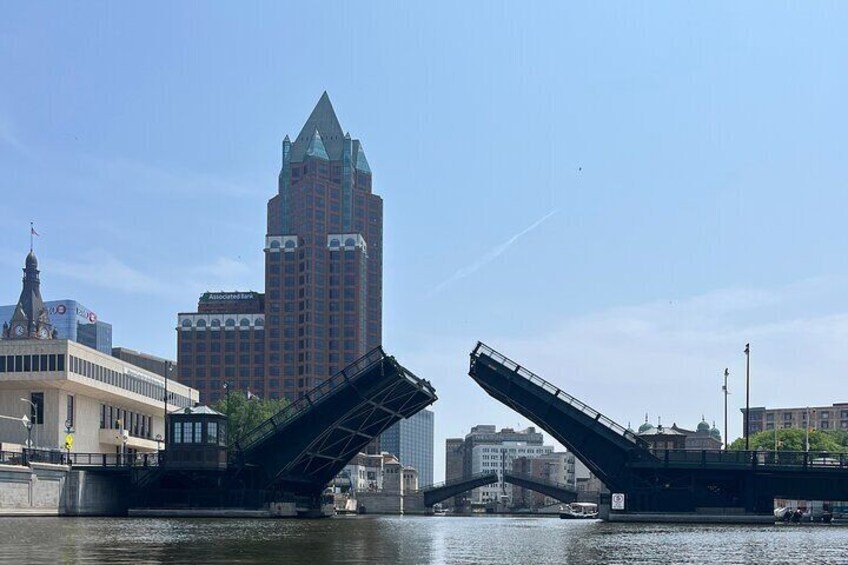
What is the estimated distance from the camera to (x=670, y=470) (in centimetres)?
7288

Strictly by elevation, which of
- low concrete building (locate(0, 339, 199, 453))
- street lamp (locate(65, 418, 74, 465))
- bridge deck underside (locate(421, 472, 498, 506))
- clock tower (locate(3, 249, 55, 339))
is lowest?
bridge deck underside (locate(421, 472, 498, 506))

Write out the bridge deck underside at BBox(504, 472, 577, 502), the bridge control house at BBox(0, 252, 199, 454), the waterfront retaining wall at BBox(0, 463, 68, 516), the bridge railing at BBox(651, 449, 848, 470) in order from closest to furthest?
the waterfront retaining wall at BBox(0, 463, 68, 516)
the bridge railing at BBox(651, 449, 848, 470)
the bridge control house at BBox(0, 252, 199, 454)
the bridge deck underside at BBox(504, 472, 577, 502)

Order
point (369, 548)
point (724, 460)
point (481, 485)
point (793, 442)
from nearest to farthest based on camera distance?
point (369, 548), point (724, 460), point (793, 442), point (481, 485)

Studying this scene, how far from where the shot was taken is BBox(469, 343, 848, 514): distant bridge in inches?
2719

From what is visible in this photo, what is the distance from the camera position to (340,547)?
37875mm

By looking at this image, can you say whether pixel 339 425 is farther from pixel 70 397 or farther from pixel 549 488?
pixel 549 488

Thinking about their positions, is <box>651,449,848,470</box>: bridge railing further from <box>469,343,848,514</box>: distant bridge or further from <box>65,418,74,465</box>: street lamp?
<box>65,418,74,465</box>: street lamp

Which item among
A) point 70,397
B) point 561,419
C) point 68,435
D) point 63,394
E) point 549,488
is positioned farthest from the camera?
point 549,488

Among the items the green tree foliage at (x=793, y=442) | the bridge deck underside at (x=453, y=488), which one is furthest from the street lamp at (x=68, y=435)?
the bridge deck underside at (x=453, y=488)

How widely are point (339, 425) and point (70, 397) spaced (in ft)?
107

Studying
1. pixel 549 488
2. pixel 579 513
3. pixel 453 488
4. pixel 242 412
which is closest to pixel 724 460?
pixel 579 513

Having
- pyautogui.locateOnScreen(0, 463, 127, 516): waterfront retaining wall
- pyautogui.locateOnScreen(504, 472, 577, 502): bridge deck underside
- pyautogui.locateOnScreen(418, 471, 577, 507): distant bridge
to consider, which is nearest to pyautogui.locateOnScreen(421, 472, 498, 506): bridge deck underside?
pyautogui.locateOnScreen(418, 471, 577, 507): distant bridge

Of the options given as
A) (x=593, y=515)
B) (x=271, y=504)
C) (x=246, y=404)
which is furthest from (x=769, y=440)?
(x=271, y=504)

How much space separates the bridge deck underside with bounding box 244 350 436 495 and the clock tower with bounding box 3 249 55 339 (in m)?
90.5
